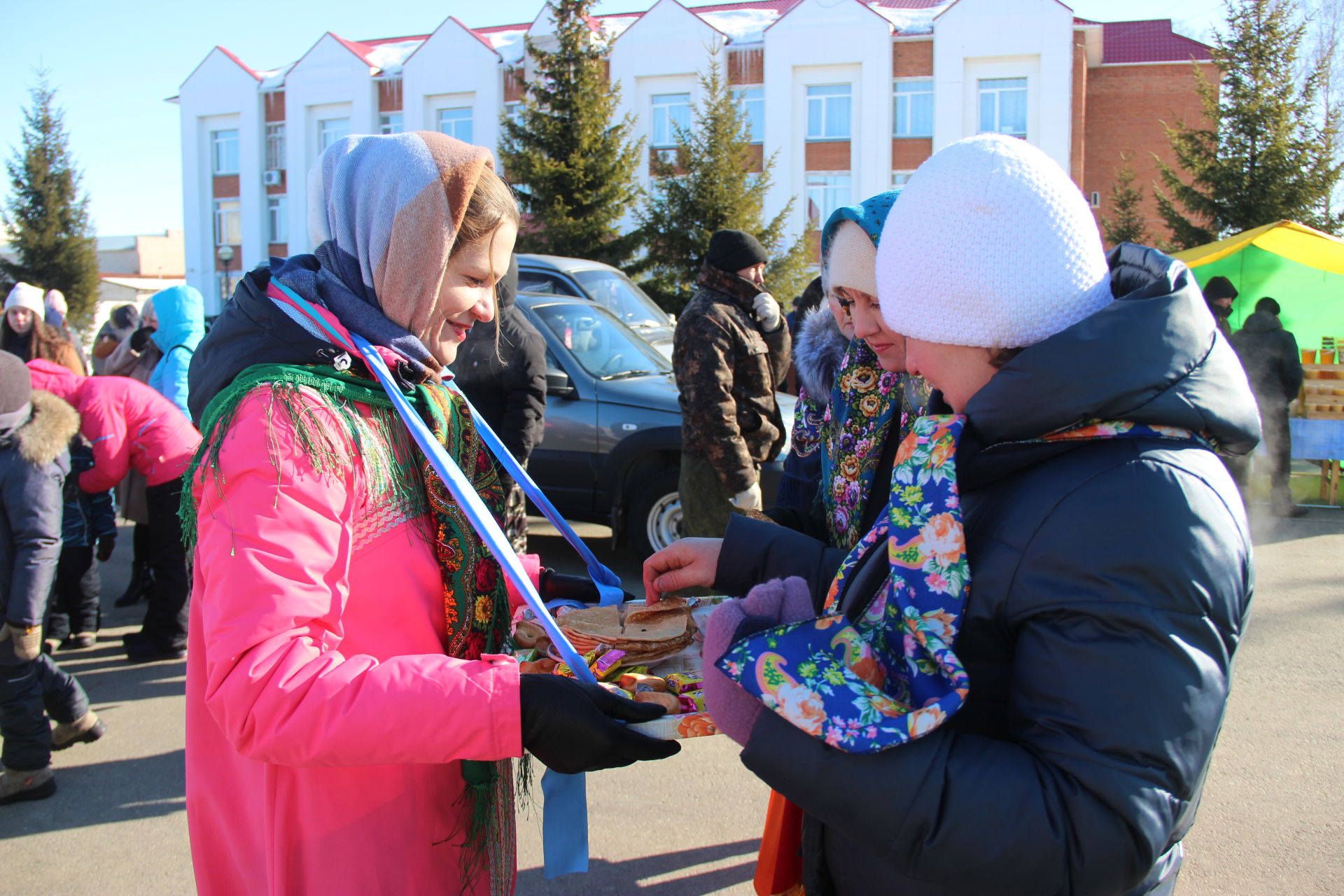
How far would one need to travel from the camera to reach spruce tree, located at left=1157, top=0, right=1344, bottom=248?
19.1m

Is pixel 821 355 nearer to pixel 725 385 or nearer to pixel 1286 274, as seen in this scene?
pixel 725 385

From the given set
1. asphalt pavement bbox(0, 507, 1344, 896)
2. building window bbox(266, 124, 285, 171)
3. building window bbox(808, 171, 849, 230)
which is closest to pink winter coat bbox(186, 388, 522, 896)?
asphalt pavement bbox(0, 507, 1344, 896)

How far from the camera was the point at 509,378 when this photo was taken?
16.5 ft

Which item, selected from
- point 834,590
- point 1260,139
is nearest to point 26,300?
point 834,590

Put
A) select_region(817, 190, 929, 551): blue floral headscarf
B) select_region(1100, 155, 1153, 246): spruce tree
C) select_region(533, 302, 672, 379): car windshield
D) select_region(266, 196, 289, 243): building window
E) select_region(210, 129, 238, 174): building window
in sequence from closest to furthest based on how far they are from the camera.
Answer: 1. select_region(817, 190, 929, 551): blue floral headscarf
2. select_region(533, 302, 672, 379): car windshield
3. select_region(1100, 155, 1153, 246): spruce tree
4. select_region(266, 196, 289, 243): building window
5. select_region(210, 129, 238, 174): building window

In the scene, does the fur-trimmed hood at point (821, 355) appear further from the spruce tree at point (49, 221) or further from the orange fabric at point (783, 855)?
the spruce tree at point (49, 221)

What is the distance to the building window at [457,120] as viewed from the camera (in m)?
33.3

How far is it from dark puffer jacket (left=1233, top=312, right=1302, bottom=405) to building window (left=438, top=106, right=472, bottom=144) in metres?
28.9

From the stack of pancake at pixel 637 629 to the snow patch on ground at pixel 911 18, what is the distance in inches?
1244

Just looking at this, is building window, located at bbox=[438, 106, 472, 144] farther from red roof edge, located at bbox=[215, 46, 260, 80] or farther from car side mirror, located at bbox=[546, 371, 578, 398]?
car side mirror, located at bbox=[546, 371, 578, 398]

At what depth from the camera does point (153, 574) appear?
5.41 m

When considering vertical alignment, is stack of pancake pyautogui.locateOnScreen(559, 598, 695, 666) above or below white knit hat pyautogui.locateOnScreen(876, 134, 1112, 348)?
below

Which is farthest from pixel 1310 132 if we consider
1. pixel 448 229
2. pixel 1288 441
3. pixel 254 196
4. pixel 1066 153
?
pixel 254 196

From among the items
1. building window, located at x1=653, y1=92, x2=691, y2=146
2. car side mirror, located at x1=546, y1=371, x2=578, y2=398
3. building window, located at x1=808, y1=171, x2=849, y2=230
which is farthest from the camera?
building window, located at x1=653, y1=92, x2=691, y2=146
